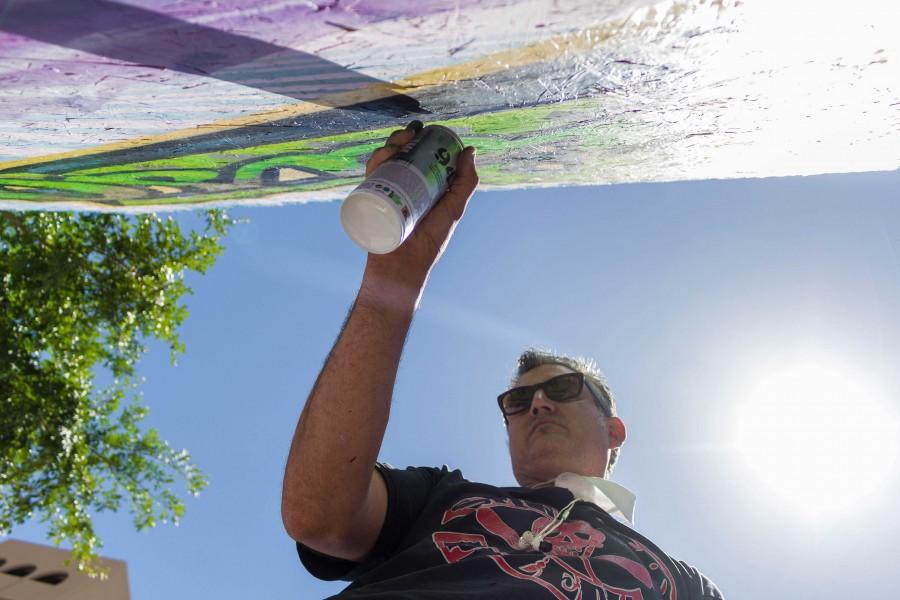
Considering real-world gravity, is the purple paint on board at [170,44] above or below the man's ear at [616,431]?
above

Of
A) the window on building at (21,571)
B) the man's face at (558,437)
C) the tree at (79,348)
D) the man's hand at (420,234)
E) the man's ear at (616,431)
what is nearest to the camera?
the man's hand at (420,234)

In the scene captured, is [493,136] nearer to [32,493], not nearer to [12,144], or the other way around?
[12,144]

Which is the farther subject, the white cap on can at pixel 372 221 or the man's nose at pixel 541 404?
the man's nose at pixel 541 404

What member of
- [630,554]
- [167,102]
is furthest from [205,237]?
[630,554]

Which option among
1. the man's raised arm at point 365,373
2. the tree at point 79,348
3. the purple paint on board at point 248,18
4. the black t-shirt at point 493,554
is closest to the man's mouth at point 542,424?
the black t-shirt at point 493,554

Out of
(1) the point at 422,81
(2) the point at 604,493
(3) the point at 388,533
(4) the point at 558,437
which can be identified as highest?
(1) the point at 422,81

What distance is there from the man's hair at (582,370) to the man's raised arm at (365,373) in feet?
4.25

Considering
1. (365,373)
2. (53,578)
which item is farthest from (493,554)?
(53,578)

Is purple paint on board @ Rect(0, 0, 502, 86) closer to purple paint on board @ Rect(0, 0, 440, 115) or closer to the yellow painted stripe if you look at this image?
purple paint on board @ Rect(0, 0, 440, 115)

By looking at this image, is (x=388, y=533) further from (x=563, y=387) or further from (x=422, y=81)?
(x=422, y=81)

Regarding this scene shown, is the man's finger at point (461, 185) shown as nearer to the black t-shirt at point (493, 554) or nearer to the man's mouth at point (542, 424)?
the black t-shirt at point (493, 554)

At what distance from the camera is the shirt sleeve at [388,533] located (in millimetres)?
1736

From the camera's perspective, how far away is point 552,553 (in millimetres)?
1613

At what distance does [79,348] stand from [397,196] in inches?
216
